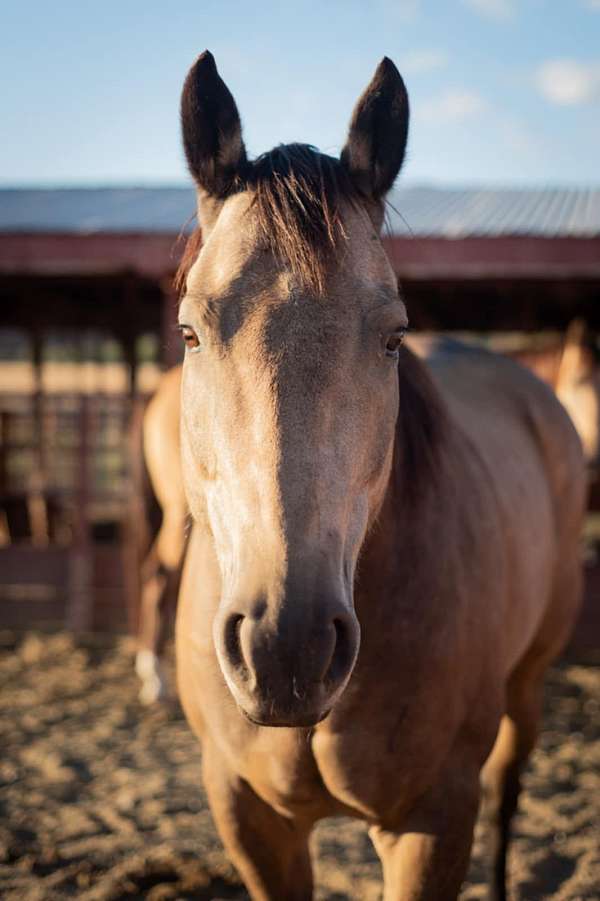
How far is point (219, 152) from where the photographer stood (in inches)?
67.9

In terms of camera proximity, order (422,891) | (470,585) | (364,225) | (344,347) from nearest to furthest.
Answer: (344,347) → (364,225) → (422,891) → (470,585)

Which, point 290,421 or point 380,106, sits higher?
point 380,106

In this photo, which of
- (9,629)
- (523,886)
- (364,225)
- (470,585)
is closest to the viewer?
(364,225)

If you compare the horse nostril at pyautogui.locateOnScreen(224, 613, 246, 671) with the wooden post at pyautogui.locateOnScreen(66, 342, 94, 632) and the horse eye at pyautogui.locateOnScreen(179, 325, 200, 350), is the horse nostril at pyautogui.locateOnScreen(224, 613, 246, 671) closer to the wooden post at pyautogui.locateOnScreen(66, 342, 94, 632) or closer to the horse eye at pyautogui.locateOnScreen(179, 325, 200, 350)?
the horse eye at pyautogui.locateOnScreen(179, 325, 200, 350)

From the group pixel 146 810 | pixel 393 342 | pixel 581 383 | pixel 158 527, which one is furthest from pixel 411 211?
pixel 393 342

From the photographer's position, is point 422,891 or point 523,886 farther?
point 523,886

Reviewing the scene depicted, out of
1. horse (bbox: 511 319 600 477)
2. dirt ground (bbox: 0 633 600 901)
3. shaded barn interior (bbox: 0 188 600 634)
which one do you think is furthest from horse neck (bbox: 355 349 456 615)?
horse (bbox: 511 319 600 477)

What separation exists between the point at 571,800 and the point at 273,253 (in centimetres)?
332

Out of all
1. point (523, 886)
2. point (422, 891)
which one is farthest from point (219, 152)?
point (523, 886)

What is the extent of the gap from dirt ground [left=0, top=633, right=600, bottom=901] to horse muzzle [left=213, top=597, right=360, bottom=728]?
82.2 inches

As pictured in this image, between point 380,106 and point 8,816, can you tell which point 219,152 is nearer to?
point 380,106

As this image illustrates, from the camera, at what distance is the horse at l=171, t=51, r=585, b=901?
1278 mm

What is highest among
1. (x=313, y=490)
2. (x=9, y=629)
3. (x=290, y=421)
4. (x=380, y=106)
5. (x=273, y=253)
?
(x=380, y=106)

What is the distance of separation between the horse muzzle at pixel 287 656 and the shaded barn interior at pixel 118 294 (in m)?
3.03
